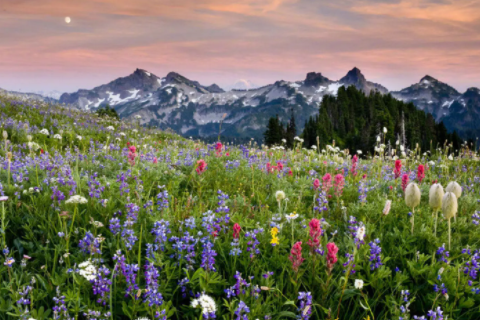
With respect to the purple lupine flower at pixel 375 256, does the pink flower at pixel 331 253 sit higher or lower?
higher

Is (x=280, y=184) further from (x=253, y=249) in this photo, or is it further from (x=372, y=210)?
(x=253, y=249)

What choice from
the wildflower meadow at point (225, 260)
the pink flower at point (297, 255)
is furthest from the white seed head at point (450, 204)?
the pink flower at point (297, 255)

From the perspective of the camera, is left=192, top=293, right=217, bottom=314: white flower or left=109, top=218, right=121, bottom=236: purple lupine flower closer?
left=192, top=293, right=217, bottom=314: white flower

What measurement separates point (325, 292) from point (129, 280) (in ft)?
5.47

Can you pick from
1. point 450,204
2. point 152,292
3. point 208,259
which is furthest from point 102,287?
point 450,204

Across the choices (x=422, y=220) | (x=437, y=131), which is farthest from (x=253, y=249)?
(x=437, y=131)

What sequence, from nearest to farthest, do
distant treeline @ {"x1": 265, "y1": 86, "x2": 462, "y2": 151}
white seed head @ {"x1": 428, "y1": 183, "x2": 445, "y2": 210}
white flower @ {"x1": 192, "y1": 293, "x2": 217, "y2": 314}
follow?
white flower @ {"x1": 192, "y1": 293, "x2": 217, "y2": 314}
white seed head @ {"x1": 428, "y1": 183, "x2": 445, "y2": 210}
distant treeline @ {"x1": 265, "y1": 86, "x2": 462, "y2": 151}

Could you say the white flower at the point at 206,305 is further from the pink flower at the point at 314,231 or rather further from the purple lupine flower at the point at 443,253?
the purple lupine flower at the point at 443,253

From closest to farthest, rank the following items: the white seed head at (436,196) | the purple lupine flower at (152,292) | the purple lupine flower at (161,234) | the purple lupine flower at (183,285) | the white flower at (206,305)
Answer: the white flower at (206,305) < the purple lupine flower at (152,292) < the purple lupine flower at (183,285) < the purple lupine flower at (161,234) < the white seed head at (436,196)

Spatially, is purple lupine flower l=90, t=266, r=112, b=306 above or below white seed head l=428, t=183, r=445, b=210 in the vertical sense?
below

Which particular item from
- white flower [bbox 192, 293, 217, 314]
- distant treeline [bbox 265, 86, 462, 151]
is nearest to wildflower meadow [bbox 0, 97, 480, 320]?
white flower [bbox 192, 293, 217, 314]

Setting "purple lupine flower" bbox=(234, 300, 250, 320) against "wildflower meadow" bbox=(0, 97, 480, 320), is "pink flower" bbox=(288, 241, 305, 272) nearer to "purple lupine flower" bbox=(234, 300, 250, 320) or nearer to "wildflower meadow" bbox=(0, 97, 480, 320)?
"wildflower meadow" bbox=(0, 97, 480, 320)

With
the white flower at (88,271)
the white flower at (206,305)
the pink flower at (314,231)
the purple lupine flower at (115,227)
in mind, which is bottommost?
the white flower at (206,305)

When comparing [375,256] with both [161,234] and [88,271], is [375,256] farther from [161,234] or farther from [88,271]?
[88,271]
